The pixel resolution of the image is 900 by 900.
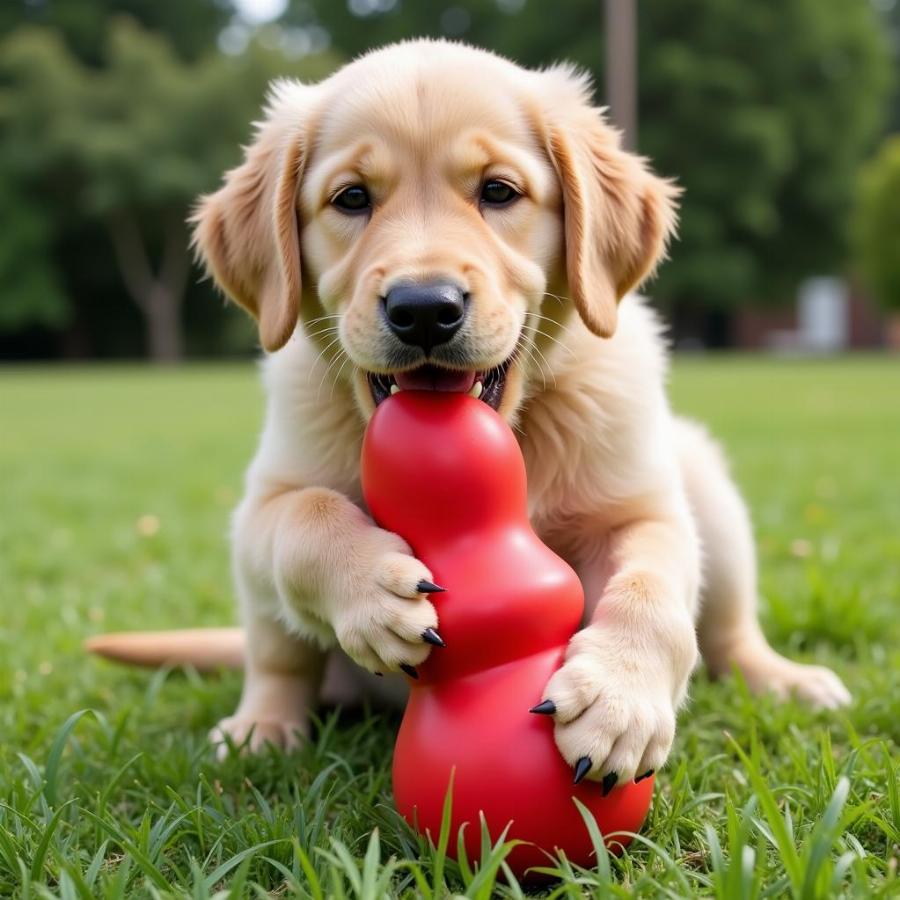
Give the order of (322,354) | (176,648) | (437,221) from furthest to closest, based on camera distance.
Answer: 1. (176,648)
2. (322,354)
3. (437,221)

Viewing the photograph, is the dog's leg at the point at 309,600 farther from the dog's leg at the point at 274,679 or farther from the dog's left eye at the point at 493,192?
the dog's left eye at the point at 493,192

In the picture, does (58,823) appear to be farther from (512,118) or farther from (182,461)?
(182,461)

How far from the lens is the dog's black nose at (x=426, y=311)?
2258 millimetres

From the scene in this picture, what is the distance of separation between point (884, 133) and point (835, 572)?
44.6 m

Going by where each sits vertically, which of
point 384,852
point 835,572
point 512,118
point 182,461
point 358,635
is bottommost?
point 182,461

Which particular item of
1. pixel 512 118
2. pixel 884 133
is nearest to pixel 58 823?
pixel 512 118

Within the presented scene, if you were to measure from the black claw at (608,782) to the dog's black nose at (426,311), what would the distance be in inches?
35.8

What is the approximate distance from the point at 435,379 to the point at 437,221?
0.38 m

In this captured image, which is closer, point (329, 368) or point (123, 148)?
point (329, 368)

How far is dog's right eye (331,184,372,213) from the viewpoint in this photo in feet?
8.96

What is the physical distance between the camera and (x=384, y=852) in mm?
2064

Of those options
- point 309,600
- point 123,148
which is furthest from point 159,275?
point 309,600

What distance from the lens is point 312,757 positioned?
2633mm

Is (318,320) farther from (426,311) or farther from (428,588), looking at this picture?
(428,588)
